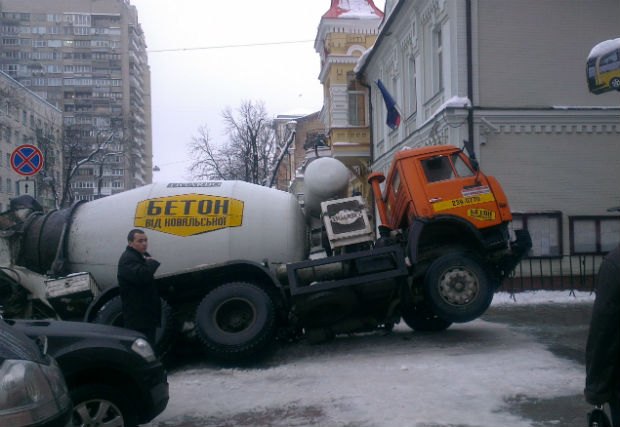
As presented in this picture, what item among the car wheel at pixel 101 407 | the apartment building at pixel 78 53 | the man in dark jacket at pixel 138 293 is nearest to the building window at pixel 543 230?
the man in dark jacket at pixel 138 293

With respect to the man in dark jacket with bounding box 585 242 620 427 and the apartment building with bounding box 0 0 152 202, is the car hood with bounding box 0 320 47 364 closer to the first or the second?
the man in dark jacket with bounding box 585 242 620 427

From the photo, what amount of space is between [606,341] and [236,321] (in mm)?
6437

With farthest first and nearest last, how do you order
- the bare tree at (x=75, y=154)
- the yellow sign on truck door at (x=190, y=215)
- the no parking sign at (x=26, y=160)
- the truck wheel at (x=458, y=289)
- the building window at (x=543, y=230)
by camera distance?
the bare tree at (x=75, y=154), the building window at (x=543, y=230), the no parking sign at (x=26, y=160), the yellow sign on truck door at (x=190, y=215), the truck wheel at (x=458, y=289)

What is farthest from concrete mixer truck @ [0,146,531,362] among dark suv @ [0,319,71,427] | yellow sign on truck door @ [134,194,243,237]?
dark suv @ [0,319,71,427]

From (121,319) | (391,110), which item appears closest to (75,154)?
(391,110)

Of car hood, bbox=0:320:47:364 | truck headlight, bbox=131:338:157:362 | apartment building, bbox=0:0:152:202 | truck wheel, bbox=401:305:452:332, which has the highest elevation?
apartment building, bbox=0:0:152:202

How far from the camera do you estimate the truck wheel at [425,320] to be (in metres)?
11.1

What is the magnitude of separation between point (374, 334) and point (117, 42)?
108 m

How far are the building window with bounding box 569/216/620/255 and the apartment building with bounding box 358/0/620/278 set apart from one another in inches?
1.0

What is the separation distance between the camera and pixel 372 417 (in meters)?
6.66

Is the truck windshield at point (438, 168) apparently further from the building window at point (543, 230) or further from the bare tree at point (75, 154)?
the bare tree at point (75, 154)

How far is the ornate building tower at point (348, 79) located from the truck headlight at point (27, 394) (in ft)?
84.9

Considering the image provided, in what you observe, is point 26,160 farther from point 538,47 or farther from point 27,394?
point 538,47

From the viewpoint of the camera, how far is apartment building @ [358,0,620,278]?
17172 millimetres
